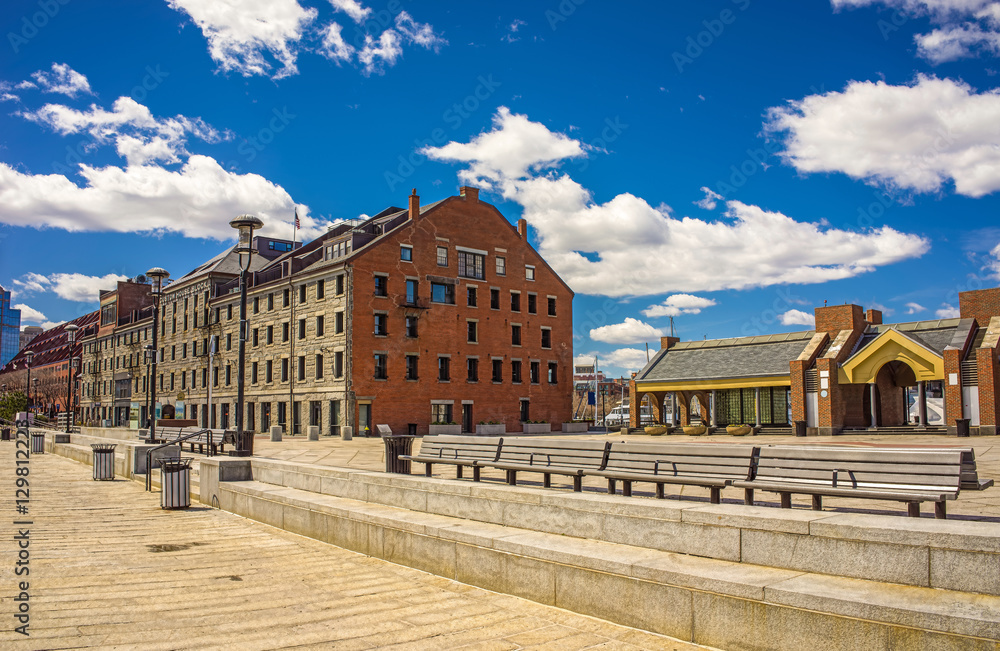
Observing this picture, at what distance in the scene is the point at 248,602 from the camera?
7539 millimetres

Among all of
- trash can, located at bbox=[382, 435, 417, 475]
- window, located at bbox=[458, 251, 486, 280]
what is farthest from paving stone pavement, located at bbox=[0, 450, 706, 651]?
window, located at bbox=[458, 251, 486, 280]

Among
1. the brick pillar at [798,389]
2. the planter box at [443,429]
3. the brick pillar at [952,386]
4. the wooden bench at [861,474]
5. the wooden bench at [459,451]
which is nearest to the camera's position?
the wooden bench at [861,474]

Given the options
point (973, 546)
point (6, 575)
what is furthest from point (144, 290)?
point (973, 546)

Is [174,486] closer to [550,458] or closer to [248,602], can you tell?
[248,602]

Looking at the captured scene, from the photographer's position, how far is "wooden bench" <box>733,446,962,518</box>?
6.55 meters

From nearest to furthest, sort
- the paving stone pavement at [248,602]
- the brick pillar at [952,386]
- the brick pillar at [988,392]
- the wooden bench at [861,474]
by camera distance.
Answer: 1. the paving stone pavement at [248,602]
2. the wooden bench at [861,474]
3. the brick pillar at [988,392]
4. the brick pillar at [952,386]

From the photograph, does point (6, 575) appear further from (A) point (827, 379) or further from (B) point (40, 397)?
(B) point (40, 397)

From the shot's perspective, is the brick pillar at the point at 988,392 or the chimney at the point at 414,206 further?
the chimney at the point at 414,206

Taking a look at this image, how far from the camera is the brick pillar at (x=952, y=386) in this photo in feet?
103

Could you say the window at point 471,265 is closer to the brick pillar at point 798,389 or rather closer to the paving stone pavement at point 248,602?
the brick pillar at point 798,389

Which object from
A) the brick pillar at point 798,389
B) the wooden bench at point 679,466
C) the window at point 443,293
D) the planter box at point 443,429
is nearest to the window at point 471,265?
the window at point 443,293

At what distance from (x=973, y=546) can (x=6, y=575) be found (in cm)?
1001

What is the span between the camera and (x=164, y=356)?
2623 inches

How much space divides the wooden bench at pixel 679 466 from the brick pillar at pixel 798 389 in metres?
30.4
